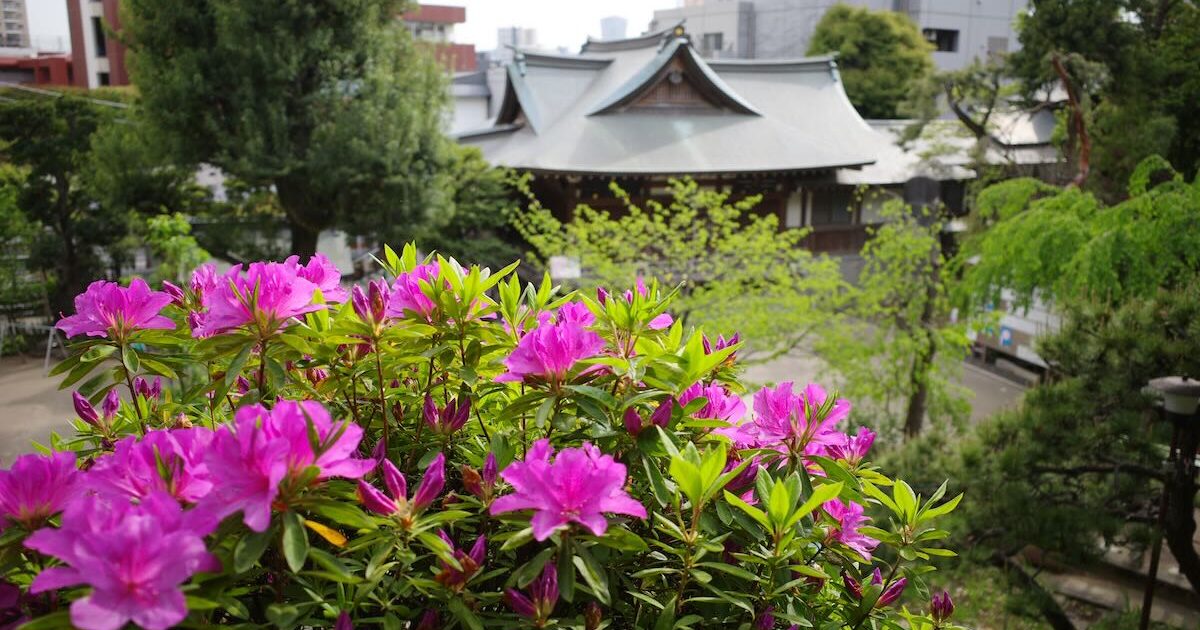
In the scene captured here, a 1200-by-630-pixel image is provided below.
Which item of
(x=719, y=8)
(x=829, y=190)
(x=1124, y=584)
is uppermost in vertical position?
(x=719, y=8)

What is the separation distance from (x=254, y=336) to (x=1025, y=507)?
4285 millimetres

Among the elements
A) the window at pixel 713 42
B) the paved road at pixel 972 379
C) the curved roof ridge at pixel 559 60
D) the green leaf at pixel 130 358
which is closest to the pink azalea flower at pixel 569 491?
the green leaf at pixel 130 358

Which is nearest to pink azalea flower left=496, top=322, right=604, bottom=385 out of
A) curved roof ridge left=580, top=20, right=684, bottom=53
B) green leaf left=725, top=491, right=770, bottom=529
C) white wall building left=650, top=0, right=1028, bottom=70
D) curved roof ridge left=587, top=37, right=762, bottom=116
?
green leaf left=725, top=491, right=770, bottom=529

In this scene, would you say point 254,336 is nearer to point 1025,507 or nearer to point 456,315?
point 456,315

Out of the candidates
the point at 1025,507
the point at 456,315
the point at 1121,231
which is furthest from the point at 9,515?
the point at 1121,231

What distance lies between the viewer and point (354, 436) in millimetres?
798

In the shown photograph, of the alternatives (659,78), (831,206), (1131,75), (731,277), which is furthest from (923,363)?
(659,78)

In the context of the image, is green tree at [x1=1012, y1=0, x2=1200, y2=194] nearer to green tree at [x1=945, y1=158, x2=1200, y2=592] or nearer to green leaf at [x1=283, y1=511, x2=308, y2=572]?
green tree at [x1=945, y1=158, x2=1200, y2=592]

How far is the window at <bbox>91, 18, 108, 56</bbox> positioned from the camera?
834 centimetres

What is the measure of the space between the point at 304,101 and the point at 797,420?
28.6ft

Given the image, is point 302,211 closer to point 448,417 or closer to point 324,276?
point 324,276

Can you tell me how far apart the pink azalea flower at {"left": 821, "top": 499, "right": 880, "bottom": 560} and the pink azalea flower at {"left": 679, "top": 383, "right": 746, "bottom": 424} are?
6.8 inches

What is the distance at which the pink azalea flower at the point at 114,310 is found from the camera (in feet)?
3.59

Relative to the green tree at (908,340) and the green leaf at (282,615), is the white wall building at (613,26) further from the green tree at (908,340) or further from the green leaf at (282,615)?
the green leaf at (282,615)
